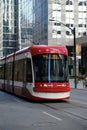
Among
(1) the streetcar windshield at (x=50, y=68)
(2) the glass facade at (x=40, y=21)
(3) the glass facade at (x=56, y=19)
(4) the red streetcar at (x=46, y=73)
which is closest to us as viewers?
(4) the red streetcar at (x=46, y=73)

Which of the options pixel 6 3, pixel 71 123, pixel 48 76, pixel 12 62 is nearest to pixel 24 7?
pixel 6 3

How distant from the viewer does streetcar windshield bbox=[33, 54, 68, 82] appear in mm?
22828

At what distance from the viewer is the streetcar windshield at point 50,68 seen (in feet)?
74.9

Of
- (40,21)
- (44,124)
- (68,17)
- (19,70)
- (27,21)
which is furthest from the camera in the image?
(27,21)

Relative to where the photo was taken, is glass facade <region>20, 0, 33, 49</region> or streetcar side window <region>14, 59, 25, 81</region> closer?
streetcar side window <region>14, 59, 25, 81</region>

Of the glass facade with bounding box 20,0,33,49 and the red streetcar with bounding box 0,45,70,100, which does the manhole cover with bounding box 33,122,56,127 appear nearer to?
the red streetcar with bounding box 0,45,70,100

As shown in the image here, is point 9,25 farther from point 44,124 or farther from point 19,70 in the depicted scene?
point 44,124

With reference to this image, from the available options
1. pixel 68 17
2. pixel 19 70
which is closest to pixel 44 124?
pixel 19 70

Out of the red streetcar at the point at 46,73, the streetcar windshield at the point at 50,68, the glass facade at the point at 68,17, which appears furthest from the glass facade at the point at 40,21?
the streetcar windshield at the point at 50,68

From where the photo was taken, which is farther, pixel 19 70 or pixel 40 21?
pixel 40 21

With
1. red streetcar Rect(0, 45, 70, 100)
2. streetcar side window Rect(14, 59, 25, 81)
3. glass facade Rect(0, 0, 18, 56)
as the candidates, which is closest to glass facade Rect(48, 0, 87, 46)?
glass facade Rect(0, 0, 18, 56)

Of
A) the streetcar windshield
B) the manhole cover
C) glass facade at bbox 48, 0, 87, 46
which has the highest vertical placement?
glass facade at bbox 48, 0, 87, 46

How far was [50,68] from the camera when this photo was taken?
75.3 ft

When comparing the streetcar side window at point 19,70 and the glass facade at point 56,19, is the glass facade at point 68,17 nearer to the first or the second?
the glass facade at point 56,19
